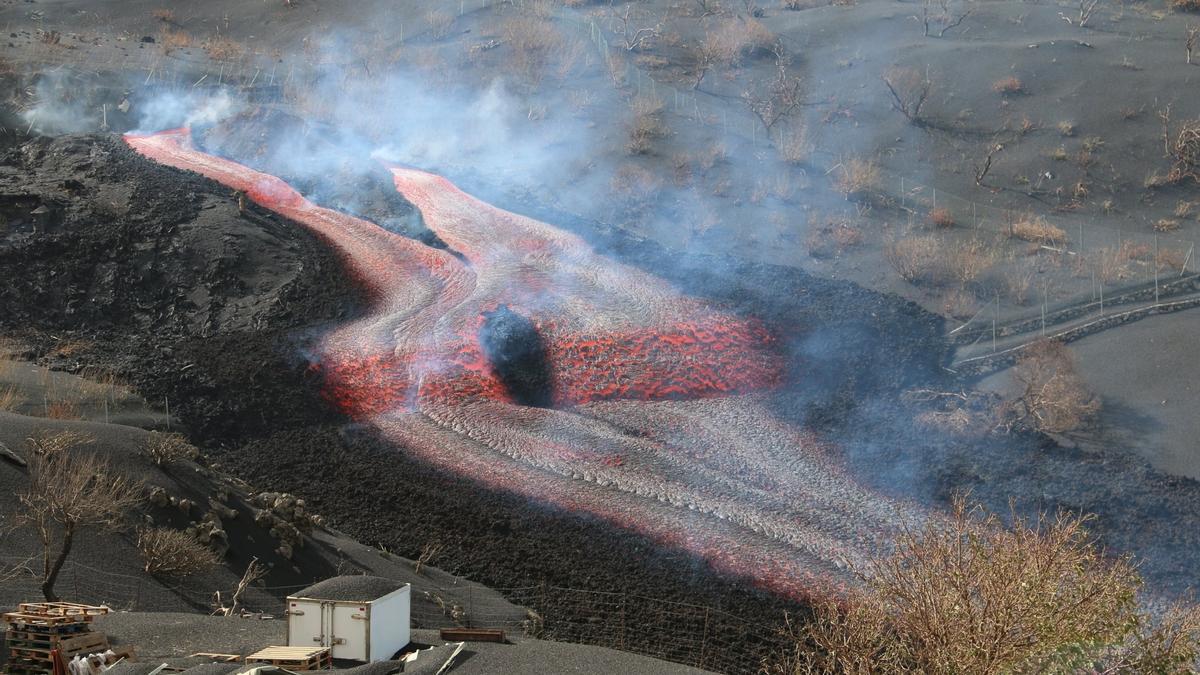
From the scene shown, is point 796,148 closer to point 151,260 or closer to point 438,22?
point 438,22

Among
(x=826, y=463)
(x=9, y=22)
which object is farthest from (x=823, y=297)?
(x=9, y=22)

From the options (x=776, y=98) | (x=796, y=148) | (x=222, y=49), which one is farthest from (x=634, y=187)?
(x=222, y=49)

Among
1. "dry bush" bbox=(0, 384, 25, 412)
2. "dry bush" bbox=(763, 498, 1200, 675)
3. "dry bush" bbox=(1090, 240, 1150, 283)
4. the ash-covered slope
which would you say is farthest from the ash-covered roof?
"dry bush" bbox=(1090, 240, 1150, 283)

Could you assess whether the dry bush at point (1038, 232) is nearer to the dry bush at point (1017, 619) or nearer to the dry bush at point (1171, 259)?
the dry bush at point (1171, 259)

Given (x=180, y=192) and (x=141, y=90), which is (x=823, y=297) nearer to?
(x=180, y=192)

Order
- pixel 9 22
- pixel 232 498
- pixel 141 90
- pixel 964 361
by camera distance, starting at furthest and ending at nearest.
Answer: pixel 9 22
pixel 141 90
pixel 964 361
pixel 232 498

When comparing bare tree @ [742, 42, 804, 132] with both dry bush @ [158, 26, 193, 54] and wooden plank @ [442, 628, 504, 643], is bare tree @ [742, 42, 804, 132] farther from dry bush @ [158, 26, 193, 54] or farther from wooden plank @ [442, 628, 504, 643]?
wooden plank @ [442, 628, 504, 643]
